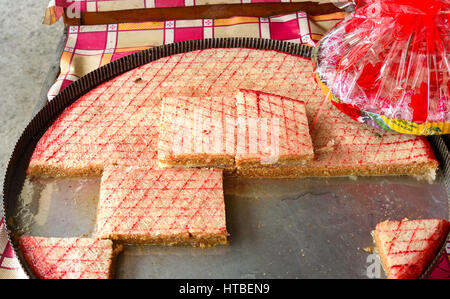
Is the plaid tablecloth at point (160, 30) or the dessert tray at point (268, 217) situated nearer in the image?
the dessert tray at point (268, 217)

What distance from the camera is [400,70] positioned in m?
2.90

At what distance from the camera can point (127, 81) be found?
11.1 feet

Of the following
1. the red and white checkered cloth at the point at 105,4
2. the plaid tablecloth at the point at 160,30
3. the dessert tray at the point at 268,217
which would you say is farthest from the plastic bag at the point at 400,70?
the red and white checkered cloth at the point at 105,4

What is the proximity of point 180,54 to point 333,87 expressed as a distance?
1220 mm

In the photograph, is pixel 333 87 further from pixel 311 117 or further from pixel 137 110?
pixel 137 110

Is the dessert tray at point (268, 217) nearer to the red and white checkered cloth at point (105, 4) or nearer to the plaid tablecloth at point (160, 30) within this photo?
the plaid tablecloth at point (160, 30)

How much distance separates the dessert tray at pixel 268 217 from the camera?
2.61 meters

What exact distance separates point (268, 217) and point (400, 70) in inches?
48.3

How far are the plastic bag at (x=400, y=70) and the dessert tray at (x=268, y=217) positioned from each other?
35 cm

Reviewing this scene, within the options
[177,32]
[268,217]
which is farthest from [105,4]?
[268,217]

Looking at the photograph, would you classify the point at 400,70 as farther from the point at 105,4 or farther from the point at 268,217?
the point at 105,4

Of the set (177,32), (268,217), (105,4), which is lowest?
(268,217)

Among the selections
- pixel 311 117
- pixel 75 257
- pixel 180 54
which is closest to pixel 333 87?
pixel 311 117

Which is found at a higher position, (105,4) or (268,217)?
(105,4)
